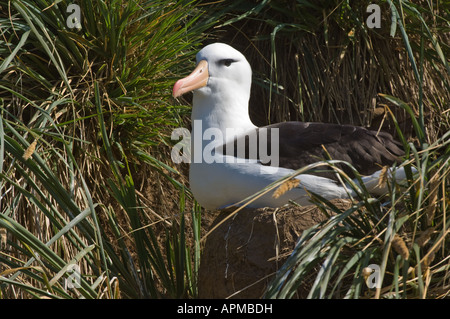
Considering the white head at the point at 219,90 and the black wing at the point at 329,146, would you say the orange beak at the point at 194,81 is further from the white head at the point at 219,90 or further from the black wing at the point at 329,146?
the black wing at the point at 329,146

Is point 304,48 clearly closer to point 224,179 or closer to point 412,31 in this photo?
point 412,31

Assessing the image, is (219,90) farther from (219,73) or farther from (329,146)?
(329,146)

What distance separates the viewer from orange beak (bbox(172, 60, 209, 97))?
4402 millimetres

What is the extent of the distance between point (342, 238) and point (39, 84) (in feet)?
8.59

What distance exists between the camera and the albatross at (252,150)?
413cm

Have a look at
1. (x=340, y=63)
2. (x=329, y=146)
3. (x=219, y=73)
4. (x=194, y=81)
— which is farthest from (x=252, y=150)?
(x=340, y=63)

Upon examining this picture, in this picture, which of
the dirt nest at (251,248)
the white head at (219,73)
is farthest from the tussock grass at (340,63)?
the dirt nest at (251,248)

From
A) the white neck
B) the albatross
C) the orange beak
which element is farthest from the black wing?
the orange beak

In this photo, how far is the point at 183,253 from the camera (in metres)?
4.11

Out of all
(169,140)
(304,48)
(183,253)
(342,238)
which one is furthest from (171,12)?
(342,238)

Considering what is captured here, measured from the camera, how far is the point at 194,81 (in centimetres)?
452

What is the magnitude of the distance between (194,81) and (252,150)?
0.58 metres

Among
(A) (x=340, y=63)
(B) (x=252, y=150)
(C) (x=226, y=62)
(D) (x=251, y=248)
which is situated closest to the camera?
(D) (x=251, y=248)

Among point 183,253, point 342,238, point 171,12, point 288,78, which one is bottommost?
point 183,253
